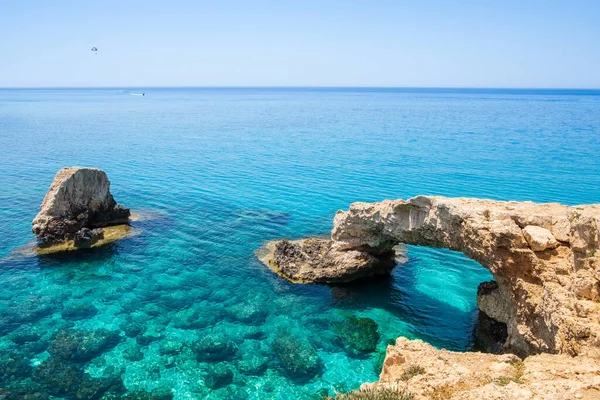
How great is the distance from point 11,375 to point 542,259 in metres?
25.3

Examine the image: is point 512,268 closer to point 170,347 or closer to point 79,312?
point 170,347

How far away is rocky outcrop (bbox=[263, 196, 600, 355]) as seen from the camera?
15703 mm

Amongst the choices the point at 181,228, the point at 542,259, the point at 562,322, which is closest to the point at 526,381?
the point at 562,322

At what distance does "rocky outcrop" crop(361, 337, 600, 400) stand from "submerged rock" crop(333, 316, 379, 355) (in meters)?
7.01

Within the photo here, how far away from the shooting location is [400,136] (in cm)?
9438

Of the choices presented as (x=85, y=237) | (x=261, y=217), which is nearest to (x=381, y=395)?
(x=85, y=237)

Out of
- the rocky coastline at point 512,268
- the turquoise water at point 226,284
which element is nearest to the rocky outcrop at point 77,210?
the turquoise water at point 226,284

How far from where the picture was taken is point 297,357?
72.5ft

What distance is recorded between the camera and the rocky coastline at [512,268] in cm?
1381

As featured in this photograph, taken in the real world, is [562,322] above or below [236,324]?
above

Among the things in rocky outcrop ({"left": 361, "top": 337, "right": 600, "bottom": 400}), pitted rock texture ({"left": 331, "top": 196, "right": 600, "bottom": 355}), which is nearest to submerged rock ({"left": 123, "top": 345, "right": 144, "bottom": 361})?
rocky outcrop ({"left": 361, "top": 337, "right": 600, "bottom": 400})

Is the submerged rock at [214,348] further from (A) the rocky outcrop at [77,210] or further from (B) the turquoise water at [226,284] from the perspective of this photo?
(A) the rocky outcrop at [77,210]

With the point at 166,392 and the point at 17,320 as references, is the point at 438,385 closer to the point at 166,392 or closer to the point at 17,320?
the point at 166,392

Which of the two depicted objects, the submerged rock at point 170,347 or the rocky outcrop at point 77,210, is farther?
the rocky outcrop at point 77,210
